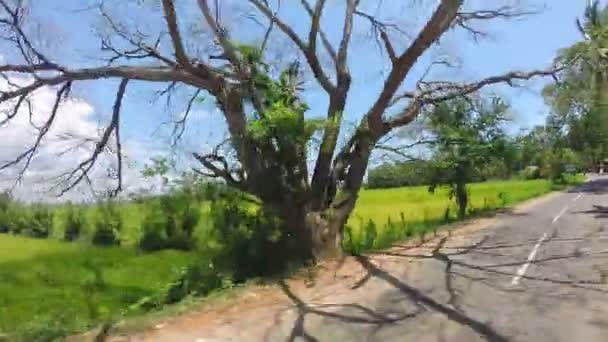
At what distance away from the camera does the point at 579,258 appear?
15203mm

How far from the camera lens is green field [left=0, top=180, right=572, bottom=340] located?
12406mm

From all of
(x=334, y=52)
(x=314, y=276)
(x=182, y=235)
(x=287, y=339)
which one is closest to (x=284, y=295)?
(x=314, y=276)

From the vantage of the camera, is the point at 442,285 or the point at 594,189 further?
the point at 594,189

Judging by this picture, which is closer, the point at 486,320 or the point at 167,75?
the point at 486,320

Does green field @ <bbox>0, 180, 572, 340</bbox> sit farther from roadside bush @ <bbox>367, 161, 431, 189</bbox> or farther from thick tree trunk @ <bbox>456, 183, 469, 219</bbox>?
roadside bush @ <bbox>367, 161, 431, 189</bbox>

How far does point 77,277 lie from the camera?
18.9 metres

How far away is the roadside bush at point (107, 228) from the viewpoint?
1056 inches

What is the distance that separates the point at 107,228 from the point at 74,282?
10.3 meters

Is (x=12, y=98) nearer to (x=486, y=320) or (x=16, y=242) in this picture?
(x=486, y=320)

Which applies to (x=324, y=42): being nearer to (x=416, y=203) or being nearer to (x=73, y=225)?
(x=73, y=225)

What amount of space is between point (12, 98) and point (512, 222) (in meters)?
19.5

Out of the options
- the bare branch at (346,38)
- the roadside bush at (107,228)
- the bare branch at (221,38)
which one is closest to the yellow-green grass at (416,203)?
the roadside bush at (107,228)

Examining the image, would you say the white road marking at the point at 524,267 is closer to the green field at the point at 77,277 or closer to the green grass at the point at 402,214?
the green grass at the point at 402,214

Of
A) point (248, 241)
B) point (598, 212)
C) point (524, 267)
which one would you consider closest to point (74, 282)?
point (248, 241)
